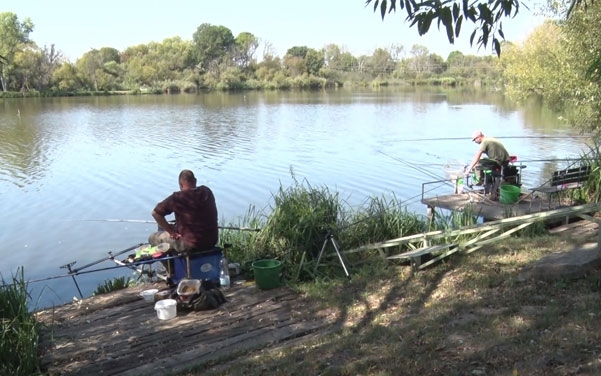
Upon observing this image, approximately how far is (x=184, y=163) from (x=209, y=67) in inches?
3294

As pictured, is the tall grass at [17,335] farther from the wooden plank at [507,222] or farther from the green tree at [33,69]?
the green tree at [33,69]

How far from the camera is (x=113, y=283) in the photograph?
709 cm

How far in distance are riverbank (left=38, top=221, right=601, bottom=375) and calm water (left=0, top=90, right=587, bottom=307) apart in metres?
2.34

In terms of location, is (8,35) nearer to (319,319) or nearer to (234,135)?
(234,135)

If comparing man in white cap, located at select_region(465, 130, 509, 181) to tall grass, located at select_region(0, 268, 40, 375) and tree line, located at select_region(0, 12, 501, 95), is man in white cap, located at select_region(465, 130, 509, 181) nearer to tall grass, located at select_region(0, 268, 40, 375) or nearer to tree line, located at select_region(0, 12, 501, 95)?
tall grass, located at select_region(0, 268, 40, 375)

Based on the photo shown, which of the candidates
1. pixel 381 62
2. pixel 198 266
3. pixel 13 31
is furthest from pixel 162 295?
pixel 381 62

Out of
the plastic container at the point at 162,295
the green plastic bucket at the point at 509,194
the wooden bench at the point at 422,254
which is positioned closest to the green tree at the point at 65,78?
the green plastic bucket at the point at 509,194

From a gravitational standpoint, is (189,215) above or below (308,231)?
above

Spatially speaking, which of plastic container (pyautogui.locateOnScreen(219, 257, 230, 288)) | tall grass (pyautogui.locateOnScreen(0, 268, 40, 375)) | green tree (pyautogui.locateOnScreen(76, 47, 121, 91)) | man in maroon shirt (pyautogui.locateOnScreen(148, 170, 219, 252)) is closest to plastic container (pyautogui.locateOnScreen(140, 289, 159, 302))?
man in maroon shirt (pyautogui.locateOnScreen(148, 170, 219, 252))

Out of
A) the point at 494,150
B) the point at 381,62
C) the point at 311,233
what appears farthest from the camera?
the point at 381,62

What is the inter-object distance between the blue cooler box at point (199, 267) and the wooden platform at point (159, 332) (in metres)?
0.32

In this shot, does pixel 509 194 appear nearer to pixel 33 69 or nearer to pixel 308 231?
pixel 308 231

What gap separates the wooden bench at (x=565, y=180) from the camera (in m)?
8.77

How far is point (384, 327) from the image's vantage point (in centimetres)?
428
